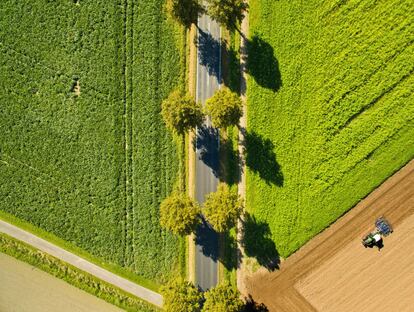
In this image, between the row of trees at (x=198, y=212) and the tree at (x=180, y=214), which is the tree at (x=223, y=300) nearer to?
the row of trees at (x=198, y=212)

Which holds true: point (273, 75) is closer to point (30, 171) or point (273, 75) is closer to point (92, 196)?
point (92, 196)

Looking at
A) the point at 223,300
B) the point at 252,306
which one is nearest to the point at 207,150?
the point at 223,300

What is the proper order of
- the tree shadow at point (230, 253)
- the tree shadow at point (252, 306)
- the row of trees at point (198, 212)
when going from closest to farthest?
the row of trees at point (198, 212) → the tree shadow at point (252, 306) → the tree shadow at point (230, 253)

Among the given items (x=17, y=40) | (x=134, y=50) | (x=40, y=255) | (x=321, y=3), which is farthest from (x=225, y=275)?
(x=17, y=40)

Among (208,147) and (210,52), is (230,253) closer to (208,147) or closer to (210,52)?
(208,147)

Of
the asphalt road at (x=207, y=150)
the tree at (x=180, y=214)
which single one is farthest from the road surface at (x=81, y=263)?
the tree at (x=180, y=214)
